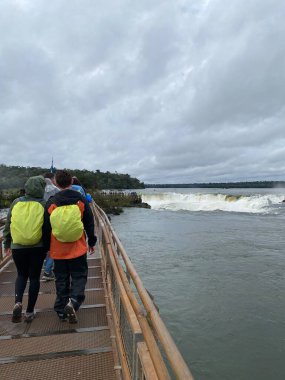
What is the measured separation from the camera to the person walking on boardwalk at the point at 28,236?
172 inches

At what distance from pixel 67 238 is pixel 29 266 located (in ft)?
2.57

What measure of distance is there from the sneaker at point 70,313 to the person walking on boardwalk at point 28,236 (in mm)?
473

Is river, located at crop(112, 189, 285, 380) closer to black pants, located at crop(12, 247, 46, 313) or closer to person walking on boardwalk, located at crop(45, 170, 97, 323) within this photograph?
person walking on boardwalk, located at crop(45, 170, 97, 323)

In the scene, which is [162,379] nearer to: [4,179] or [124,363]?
[124,363]

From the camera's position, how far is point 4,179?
9812cm

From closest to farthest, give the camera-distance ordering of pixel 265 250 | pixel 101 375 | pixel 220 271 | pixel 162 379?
pixel 162 379, pixel 101 375, pixel 220 271, pixel 265 250

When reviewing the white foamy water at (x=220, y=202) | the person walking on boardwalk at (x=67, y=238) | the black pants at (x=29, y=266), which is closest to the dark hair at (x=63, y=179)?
the person walking on boardwalk at (x=67, y=238)

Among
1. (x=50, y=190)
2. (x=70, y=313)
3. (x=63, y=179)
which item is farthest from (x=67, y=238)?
(x=50, y=190)

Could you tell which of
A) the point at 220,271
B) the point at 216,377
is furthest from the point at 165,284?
the point at 216,377

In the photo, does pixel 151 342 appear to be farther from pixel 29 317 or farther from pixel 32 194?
pixel 29 317

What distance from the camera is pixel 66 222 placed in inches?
166

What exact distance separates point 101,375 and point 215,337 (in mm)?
5576

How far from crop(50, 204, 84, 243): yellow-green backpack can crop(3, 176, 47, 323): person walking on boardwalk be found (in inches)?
11.3

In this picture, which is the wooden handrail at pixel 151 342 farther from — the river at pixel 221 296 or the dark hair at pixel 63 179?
the river at pixel 221 296
